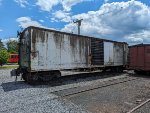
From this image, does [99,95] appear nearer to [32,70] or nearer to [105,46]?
[32,70]

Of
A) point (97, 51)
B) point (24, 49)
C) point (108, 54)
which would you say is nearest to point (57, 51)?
point (24, 49)

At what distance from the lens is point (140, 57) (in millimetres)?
21844

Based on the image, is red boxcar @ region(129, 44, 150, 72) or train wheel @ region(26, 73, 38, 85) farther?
red boxcar @ region(129, 44, 150, 72)

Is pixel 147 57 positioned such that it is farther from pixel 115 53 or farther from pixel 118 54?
pixel 115 53

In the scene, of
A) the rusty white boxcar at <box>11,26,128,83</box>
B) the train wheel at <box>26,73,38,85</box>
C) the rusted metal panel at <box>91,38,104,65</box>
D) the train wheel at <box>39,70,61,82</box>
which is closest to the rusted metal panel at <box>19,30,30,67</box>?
the rusty white boxcar at <box>11,26,128,83</box>

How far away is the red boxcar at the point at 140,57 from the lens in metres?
21.2

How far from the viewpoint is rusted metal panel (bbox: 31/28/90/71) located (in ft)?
45.8

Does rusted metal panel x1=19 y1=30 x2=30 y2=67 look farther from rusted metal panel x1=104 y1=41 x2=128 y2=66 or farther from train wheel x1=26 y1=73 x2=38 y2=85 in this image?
rusted metal panel x1=104 y1=41 x2=128 y2=66

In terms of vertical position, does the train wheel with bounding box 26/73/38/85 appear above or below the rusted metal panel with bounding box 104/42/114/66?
below

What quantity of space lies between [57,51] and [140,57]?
10.1 m

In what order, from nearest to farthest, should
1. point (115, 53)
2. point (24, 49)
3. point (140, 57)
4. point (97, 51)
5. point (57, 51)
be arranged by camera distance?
point (24, 49) → point (57, 51) → point (97, 51) → point (140, 57) → point (115, 53)

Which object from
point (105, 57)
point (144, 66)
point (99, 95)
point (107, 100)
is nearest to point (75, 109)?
point (107, 100)

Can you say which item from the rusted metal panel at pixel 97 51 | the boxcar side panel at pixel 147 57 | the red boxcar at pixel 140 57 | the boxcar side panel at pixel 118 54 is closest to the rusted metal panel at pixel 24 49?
the rusted metal panel at pixel 97 51

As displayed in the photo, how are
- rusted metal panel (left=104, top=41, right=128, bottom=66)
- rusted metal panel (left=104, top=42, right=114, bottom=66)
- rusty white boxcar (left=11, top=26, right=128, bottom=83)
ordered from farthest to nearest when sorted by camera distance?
rusted metal panel (left=104, top=41, right=128, bottom=66) < rusted metal panel (left=104, top=42, right=114, bottom=66) < rusty white boxcar (left=11, top=26, right=128, bottom=83)
